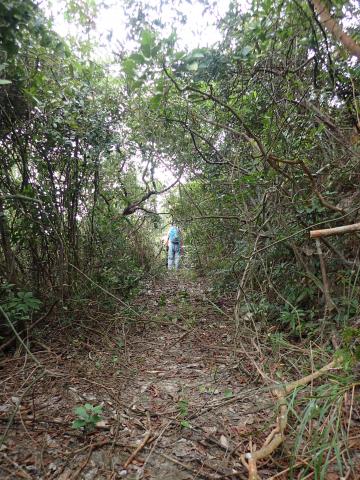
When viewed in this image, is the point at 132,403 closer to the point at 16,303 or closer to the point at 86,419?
the point at 86,419

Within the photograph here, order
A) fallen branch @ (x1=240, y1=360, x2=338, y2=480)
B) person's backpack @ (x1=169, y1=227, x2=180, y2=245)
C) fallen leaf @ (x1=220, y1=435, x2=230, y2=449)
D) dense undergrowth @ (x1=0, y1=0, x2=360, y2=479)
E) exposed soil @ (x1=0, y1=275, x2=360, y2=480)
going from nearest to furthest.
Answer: fallen branch @ (x1=240, y1=360, x2=338, y2=480)
exposed soil @ (x1=0, y1=275, x2=360, y2=480)
fallen leaf @ (x1=220, y1=435, x2=230, y2=449)
dense undergrowth @ (x1=0, y1=0, x2=360, y2=479)
person's backpack @ (x1=169, y1=227, x2=180, y2=245)

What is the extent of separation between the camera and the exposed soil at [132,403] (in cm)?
171

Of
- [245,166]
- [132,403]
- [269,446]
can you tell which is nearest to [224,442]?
[269,446]

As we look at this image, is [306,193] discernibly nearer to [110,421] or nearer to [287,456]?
[287,456]

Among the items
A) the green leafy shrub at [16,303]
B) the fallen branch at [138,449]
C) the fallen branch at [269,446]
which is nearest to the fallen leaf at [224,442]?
the fallen branch at [269,446]

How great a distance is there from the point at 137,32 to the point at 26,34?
104 cm

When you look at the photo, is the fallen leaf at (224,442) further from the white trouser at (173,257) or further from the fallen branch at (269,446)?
the white trouser at (173,257)

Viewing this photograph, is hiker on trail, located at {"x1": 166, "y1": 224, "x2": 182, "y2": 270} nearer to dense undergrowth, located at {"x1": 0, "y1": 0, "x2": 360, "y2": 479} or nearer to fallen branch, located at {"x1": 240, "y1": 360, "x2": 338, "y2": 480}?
dense undergrowth, located at {"x1": 0, "y1": 0, "x2": 360, "y2": 479}

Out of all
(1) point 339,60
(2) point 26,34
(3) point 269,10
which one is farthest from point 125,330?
(1) point 339,60

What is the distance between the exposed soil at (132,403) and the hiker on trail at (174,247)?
422 centimetres

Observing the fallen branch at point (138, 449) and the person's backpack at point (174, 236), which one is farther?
the person's backpack at point (174, 236)

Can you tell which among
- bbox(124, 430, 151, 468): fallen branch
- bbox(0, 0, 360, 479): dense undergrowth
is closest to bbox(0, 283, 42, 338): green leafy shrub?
bbox(0, 0, 360, 479): dense undergrowth

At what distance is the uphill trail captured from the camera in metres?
1.71

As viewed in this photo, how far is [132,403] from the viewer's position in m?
2.31
